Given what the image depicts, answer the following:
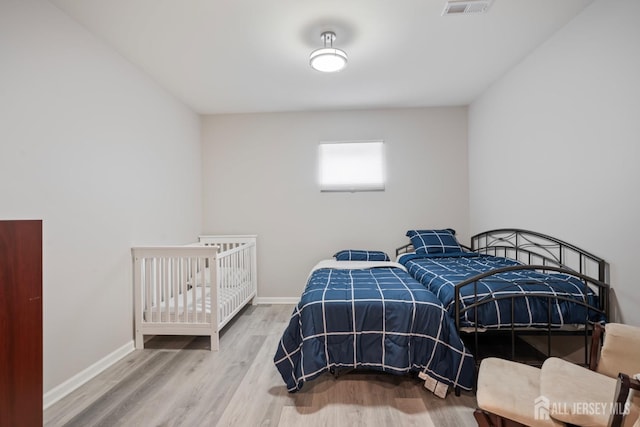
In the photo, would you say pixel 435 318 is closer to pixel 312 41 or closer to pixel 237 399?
pixel 237 399

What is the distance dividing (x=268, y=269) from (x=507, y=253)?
2772mm

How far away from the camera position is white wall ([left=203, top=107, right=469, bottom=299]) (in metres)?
3.99

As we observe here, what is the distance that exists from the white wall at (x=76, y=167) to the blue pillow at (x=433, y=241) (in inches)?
111

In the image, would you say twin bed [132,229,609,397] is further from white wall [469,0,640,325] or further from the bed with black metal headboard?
white wall [469,0,640,325]

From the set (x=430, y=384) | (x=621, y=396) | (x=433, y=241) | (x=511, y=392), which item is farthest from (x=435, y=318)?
(x=433, y=241)

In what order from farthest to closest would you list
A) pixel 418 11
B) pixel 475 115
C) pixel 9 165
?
pixel 475 115 → pixel 418 11 → pixel 9 165

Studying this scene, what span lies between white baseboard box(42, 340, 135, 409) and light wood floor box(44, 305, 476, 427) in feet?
0.13

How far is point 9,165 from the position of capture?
1.73m

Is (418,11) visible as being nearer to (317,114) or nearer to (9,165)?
(317,114)

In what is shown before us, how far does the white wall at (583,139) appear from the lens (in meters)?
1.84

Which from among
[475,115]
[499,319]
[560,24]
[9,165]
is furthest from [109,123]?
[475,115]

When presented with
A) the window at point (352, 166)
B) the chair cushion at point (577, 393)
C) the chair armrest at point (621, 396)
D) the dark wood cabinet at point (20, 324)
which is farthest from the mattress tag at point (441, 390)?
the window at point (352, 166)

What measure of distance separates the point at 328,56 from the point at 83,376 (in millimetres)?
2898

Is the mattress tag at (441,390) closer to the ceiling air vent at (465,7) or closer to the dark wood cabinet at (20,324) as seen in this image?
the dark wood cabinet at (20,324)
